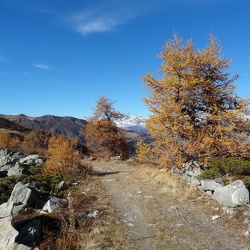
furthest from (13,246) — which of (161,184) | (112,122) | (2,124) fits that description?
(2,124)

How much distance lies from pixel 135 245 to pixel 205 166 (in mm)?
10225

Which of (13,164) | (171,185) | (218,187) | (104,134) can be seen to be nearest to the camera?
(218,187)

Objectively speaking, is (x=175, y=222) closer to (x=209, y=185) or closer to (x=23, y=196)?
(x=209, y=185)

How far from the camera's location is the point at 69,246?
27.9ft

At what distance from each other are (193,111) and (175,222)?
10.7 m

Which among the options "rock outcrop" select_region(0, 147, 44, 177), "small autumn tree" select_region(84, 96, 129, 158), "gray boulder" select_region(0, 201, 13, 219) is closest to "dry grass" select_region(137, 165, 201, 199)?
"gray boulder" select_region(0, 201, 13, 219)

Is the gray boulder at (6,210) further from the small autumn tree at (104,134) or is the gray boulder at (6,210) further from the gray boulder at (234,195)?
the small autumn tree at (104,134)

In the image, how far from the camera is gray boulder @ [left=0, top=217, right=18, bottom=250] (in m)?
7.75

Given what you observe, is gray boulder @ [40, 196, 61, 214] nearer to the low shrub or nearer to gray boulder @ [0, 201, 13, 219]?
gray boulder @ [0, 201, 13, 219]

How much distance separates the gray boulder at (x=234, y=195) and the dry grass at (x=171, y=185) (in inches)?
75.6

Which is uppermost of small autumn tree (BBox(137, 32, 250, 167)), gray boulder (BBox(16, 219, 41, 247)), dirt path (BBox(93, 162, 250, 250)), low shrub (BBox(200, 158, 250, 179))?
small autumn tree (BBox(137, 32, 250, 167))

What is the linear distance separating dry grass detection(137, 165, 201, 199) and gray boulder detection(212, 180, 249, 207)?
1.92 meters

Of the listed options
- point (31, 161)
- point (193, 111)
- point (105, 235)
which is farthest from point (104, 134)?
point (105, 235)

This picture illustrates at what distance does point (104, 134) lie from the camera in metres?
38.4
